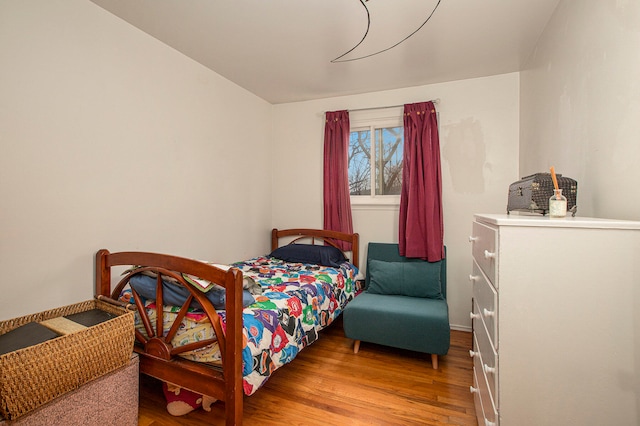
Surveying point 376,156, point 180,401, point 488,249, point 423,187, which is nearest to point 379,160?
point 376,156

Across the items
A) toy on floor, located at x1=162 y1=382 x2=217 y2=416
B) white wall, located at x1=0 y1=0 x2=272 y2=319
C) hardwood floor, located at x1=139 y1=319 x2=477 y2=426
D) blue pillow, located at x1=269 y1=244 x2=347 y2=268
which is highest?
white wall, located at x1=0 y1=0 x2=272 y2=319

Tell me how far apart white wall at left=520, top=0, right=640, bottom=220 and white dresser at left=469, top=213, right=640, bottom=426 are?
1.18ft

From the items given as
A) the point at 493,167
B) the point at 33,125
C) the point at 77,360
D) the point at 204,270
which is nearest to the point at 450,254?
the point at 493,167

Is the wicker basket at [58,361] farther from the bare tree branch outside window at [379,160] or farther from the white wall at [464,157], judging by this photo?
the bare tree branch outside window at [379,160]

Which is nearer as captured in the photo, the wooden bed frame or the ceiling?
the wooden bed frame

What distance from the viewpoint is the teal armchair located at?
2396mm

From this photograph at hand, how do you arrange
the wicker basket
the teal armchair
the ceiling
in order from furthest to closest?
the teal armchair
the ceiling
the wicker basket

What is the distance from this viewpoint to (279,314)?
198 cm

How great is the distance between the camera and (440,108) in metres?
3.18

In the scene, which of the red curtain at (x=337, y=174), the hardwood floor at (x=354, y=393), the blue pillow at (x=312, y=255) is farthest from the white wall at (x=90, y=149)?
the red curtain at (x=337, y=174)

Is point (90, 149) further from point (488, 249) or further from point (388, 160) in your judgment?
point (388, 160)

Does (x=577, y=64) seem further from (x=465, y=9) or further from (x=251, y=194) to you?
(x=251, y=194)

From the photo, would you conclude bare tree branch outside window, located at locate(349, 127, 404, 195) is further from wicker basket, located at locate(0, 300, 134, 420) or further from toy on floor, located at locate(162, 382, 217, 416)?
wicker basket, located at locate(0, 300, 134, 420)

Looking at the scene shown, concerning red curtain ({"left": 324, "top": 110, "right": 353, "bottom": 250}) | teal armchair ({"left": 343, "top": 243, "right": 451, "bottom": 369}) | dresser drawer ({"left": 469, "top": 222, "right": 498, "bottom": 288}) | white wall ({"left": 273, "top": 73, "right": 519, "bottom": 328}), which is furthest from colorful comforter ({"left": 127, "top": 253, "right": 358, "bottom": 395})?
dresser drawer ({"left": 469, "top": 222, "right": 498, "bottom": 288})
